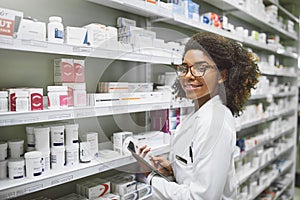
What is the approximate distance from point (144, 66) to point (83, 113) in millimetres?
659

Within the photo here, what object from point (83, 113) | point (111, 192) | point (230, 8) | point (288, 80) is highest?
point (230, 8)

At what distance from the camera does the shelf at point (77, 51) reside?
2.98ft

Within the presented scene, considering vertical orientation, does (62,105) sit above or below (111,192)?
above

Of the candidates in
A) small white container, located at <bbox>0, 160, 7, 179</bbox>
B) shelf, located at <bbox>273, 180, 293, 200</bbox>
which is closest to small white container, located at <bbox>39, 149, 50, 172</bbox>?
small white container, located at <bbox>0, 160, 7, 179</bbox>

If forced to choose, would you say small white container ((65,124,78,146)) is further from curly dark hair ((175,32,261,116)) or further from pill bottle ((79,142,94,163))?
curly dark hair ((175,32,261,116))

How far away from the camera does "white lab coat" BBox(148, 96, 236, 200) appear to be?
3.05 ft

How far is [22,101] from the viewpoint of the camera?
959mm

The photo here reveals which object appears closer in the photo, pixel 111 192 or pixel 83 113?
pixel 83 113

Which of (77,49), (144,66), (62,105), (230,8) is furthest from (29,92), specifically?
(230,8)

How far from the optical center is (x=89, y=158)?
1.19 m

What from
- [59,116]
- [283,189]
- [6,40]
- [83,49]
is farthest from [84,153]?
[283,189]

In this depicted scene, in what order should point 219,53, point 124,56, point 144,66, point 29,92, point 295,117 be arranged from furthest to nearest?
point 295,117
point 144,66
point 124,56
point 219,53
point 29,92

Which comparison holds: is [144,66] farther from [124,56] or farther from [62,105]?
[62,105]

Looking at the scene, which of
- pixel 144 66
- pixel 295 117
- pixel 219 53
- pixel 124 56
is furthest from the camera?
pixel 295 117
